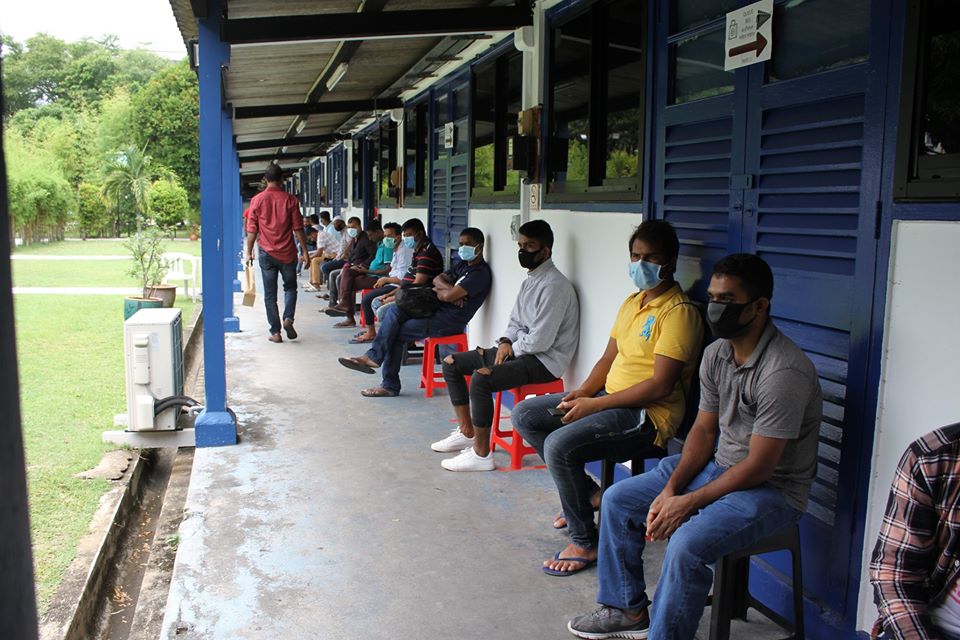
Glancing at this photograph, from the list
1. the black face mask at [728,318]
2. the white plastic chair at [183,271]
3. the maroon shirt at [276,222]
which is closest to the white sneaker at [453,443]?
the black face mask at [728,318]

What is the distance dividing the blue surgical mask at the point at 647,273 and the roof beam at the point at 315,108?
603cm

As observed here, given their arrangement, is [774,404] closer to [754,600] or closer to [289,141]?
[754,600]

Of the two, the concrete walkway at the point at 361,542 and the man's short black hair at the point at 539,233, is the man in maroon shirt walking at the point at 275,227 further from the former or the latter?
the man's short black hair at the point at 539,233

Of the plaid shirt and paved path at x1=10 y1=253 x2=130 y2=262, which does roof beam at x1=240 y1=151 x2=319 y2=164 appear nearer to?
paved path at x1=10 y1=253 x2=130 y2=262

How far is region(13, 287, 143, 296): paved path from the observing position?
13.9 metres

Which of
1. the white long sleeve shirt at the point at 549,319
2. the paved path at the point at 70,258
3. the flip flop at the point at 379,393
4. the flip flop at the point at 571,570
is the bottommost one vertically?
the flip flop at the point at 571,570

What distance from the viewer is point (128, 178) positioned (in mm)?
34125

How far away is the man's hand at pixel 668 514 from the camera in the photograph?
2.50m

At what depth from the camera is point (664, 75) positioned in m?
3.72

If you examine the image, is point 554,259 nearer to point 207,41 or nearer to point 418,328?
point 418,328

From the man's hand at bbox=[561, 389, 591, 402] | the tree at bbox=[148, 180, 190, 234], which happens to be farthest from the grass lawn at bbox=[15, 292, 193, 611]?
the tree at bbox=[148, 180, 190, 234]

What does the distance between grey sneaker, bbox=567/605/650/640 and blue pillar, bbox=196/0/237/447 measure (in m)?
2.84

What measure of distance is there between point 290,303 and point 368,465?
4.19m

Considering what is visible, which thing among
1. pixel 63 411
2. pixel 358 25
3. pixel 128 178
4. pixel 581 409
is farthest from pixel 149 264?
pixel 128 178
